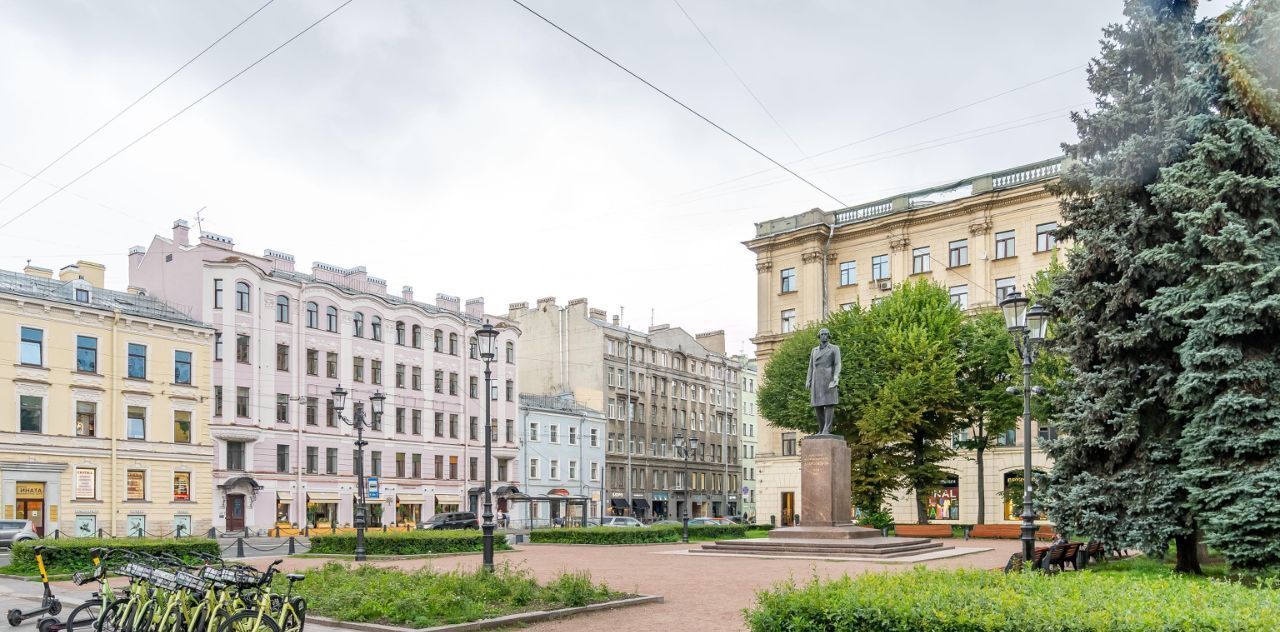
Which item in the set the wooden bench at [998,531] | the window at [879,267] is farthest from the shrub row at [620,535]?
the window at [879,267]

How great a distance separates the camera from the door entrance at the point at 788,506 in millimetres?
59625

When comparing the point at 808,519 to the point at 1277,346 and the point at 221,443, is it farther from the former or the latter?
the point at 221,443

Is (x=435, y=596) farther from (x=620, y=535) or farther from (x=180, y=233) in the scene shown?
(x=180, y=233)

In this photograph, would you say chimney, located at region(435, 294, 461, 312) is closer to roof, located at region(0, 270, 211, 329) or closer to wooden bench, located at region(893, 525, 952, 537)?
roof, located at region(0, 270, 211, 329)

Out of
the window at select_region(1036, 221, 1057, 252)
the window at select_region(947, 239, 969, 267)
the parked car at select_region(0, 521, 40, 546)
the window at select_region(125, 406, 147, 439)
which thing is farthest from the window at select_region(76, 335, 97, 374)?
the window at select_region(1036, 221, 1057, 252)

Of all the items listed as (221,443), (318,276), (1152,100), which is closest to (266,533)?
(221,443)

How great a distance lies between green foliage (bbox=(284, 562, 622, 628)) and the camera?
12.7 metres

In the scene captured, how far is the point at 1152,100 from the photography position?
17141 millimetres

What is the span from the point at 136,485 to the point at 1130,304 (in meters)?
42.3

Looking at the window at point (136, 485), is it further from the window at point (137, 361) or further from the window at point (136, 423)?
the window at point (137, 361)

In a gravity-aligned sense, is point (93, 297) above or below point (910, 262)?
below

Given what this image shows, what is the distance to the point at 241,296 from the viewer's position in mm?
53062

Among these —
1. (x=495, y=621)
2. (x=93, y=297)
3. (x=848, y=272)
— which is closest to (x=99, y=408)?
(x=93, y=297)

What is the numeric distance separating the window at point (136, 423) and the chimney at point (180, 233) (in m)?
10.3
